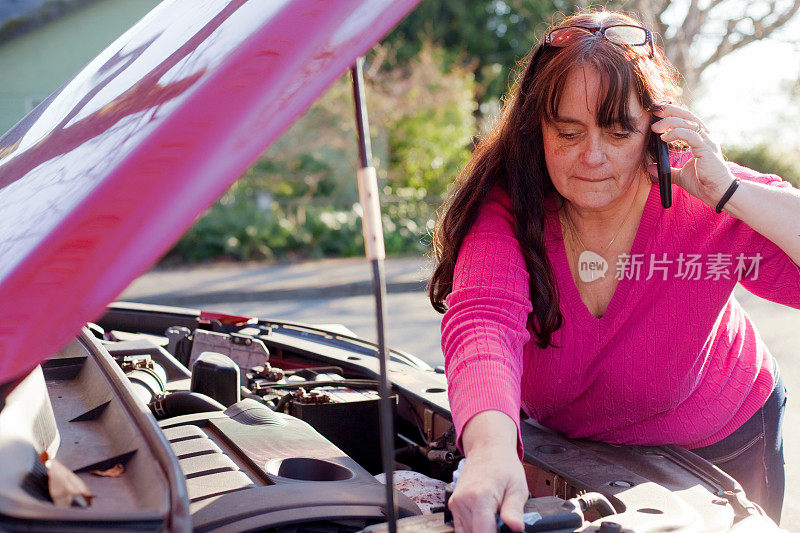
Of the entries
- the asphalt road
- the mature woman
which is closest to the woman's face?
the mature woman

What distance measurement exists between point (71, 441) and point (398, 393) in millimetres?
1172

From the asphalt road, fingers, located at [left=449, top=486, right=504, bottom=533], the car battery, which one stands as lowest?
the asphalt road

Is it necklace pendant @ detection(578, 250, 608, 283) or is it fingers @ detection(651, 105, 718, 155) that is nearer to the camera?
fingers @ detection(651, 105, 718, 155)

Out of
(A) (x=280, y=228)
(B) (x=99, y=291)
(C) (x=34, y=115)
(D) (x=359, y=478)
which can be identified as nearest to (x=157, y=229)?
(B) (x=99, y=291)

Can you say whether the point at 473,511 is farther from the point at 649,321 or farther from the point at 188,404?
the point at 188,404

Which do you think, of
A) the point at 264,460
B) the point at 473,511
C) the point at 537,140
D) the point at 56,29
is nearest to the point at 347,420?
the point at 264,460

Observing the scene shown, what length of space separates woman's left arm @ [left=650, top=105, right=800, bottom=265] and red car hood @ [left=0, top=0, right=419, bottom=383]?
0.93 meters

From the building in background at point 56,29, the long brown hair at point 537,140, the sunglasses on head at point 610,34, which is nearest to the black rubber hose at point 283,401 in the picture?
the long brown hair at point 537,140

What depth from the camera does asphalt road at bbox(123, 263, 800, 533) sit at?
6117 millimetres

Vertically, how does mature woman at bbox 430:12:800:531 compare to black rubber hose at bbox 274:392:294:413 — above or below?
above

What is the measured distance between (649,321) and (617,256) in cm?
17

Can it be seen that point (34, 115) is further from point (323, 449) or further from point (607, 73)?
point (607, 73)

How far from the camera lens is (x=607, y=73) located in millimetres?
1701

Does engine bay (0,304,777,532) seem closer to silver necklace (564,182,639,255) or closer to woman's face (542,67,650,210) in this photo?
silver necklace (564,182,639,255)
